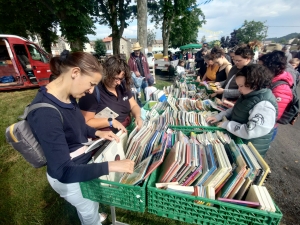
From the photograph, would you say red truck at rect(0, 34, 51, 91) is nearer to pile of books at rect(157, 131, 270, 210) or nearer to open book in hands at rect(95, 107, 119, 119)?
open book in hands at rect(95, 107, 119, 119)

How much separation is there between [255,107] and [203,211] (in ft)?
3.65

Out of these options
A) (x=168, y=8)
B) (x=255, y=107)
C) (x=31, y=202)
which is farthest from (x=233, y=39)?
(x=31, y=202)

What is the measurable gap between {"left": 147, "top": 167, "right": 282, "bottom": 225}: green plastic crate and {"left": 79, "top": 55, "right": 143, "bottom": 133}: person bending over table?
0.85 metres

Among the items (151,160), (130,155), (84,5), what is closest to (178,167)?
(151,160)

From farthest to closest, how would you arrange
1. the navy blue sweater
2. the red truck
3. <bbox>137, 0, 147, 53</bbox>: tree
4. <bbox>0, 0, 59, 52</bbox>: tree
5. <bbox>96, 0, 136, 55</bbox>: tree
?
<bbox>96, 0, 136, 55</bbox>: tree → <bbox>0, 0, 59, 52</bbox>: tree → the red truck → <bbox>137, 0, 147, 53</bbox>: tree → the navy blue sweater

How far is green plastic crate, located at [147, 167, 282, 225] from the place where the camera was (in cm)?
96

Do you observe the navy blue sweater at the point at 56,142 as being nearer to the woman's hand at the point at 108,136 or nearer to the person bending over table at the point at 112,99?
the woman's hand at the point at 108,136

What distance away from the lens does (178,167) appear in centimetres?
117

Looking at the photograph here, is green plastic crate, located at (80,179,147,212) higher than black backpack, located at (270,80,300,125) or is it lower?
lower

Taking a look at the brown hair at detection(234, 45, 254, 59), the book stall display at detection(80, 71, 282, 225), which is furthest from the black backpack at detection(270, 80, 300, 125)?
the book stall display at detection(80, 71, 282, 225)

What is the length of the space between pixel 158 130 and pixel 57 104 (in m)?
1.08

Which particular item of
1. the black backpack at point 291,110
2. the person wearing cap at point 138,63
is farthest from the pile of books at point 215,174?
the person wearing cap at point 138,63

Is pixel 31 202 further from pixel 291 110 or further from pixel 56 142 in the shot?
pixel 291 110

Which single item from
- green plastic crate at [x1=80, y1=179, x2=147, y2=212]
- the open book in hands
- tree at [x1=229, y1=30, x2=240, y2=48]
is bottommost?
green plastic crate at [x1=80, y1=179, x2=147, y2=212]
